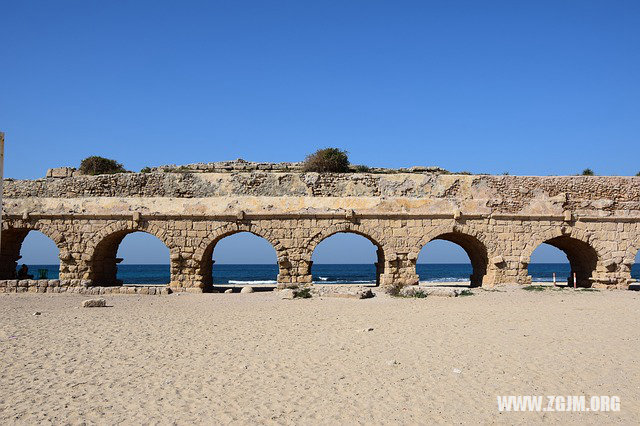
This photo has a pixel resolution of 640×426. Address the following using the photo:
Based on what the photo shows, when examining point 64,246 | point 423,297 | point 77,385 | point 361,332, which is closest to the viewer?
point 77,385

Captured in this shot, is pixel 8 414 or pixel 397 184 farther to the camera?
pixel 397 184

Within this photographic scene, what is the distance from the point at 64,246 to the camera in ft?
53.8

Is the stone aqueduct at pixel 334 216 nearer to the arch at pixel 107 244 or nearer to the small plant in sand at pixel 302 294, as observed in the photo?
the arch at pixel 107 244

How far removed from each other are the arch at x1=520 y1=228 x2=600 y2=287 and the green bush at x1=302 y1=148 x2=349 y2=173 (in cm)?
702

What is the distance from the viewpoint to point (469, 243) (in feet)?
58.0

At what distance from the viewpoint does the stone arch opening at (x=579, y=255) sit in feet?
54.9

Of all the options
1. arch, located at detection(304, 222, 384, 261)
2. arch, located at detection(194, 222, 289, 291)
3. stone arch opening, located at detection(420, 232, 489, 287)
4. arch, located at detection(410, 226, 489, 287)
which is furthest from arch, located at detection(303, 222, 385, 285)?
stone arch opening, located at detection(420, 232, 489, 287)

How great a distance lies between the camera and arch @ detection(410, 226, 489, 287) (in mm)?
16016

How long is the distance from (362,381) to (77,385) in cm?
323

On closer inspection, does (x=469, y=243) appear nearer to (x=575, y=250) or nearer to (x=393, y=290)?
(x=575, y=250)

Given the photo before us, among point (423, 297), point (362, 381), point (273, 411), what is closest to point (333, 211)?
point (423, 297)

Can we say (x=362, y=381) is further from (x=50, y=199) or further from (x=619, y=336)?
(x=50, y=199)

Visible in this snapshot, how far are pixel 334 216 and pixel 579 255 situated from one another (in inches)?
370

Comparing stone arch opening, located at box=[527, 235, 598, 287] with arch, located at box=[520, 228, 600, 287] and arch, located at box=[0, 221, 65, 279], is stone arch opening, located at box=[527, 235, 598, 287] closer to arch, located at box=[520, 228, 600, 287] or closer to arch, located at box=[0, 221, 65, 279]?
arch, located at box=[520, 228, 600, 287]
